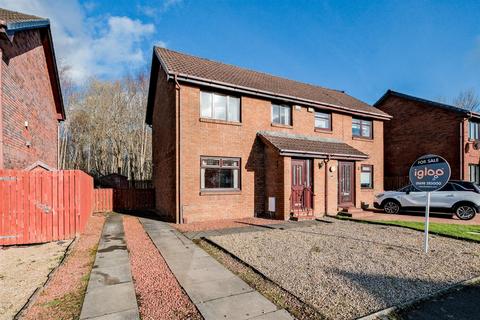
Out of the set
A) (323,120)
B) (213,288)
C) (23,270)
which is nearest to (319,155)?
(323,120)

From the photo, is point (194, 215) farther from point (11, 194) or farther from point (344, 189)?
point (344, 189)

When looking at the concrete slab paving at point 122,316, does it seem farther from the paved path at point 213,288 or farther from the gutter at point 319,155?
the gutter at point 319,155

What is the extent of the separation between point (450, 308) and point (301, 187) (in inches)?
323

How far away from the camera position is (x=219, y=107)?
38.4 ft

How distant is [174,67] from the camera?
37.1 ft

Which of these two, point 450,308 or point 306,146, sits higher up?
point 306,146

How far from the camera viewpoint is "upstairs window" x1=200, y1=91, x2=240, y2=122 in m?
11.4

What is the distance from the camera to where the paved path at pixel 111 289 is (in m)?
3.49

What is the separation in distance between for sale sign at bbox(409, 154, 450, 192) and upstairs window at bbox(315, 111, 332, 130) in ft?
25.9

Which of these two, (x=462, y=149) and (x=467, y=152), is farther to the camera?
(x=467, y=152)

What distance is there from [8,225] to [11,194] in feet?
2.74

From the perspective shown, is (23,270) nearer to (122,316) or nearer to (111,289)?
(111,289)

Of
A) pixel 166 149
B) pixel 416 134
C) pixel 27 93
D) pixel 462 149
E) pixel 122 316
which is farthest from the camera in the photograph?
pixel 416 134

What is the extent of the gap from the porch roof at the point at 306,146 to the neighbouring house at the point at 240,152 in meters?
0.05
